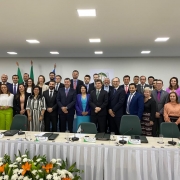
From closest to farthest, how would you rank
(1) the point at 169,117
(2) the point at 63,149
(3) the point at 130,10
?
(2) the point at 63,149 < (3) the point at 130,10 < (1) the point at 169,117

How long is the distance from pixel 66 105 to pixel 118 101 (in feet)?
3.65

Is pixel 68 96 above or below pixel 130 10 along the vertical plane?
below

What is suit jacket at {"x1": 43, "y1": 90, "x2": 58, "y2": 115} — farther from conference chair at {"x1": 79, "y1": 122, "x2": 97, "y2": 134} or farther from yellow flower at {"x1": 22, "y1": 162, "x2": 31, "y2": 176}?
yellow flower at {"x1": 22, "y1": 162, "x2": 31, "y2": 176}

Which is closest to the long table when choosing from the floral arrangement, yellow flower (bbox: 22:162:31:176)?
the floral arrangement

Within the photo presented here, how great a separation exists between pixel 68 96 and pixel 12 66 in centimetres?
567

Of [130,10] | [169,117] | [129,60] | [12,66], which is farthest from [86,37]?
[12,66]

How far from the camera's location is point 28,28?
371 cm

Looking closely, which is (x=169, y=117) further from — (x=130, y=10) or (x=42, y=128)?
(x=42, y=128)

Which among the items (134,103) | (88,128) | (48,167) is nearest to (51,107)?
(88,128)

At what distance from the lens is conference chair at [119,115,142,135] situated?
2895 mm

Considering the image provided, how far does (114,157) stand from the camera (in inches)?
77.7

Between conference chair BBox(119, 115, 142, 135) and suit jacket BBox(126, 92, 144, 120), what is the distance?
1.59ft

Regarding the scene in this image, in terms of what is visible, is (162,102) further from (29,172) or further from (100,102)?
(29,172)

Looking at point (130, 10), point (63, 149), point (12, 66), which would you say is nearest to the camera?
point (63, 149)
